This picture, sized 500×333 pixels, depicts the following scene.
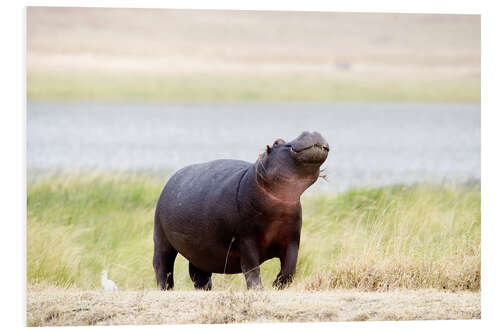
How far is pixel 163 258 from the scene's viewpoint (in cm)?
815

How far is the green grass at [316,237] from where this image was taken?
25.9 ft

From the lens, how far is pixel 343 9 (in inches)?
326

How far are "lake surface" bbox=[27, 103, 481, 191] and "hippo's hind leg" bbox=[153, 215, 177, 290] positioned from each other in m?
5.57

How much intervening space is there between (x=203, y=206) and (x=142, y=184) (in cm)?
535

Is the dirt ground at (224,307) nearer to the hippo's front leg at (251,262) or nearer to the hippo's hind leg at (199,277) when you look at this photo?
the hippo's front leg at (251,262)

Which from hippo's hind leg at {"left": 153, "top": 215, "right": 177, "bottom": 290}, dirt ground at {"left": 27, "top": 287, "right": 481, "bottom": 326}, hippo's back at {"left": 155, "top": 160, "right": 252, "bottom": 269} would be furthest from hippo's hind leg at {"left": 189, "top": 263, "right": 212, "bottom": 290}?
dirt ground at {"left": 27, "top": 287, "right": 481, "bottom": 326}

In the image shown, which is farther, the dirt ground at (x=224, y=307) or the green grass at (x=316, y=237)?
the green grass at (x=316, y=237)

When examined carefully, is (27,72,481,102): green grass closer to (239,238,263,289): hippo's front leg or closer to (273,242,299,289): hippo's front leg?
(239,238,263,289): hippo's front leg

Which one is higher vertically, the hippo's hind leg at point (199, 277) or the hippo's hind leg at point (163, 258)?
the hippo's hind leg at point (163, 258)

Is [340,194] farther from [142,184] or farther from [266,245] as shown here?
[266,245]

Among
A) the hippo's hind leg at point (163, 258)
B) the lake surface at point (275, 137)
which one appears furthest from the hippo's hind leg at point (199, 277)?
the lake surface at point (275, 137)

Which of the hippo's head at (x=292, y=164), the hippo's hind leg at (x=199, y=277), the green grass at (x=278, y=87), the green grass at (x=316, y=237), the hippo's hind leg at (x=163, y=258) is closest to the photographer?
the hippo's head at (x=292, y=164)

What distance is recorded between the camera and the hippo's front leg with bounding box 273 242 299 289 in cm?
707

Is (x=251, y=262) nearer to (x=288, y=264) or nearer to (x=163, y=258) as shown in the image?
(x=288, y=264)
